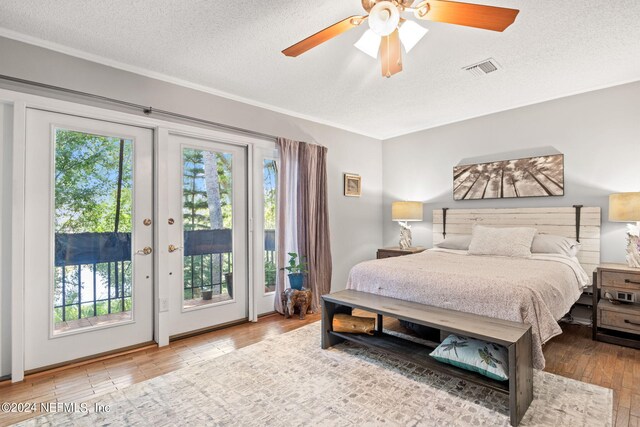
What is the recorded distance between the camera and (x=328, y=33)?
6.12 ft

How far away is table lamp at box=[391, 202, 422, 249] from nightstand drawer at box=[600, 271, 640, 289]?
82.4 inches

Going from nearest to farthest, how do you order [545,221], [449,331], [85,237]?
[449,331]
[85,237]
[545,221]

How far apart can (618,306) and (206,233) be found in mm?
3940

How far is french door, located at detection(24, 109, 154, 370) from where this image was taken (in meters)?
2.42

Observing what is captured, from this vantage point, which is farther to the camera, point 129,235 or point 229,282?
point 229,282

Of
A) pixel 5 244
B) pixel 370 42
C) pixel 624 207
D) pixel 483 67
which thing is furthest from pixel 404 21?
pixel 5 244

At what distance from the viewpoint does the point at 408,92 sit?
342 centimetres

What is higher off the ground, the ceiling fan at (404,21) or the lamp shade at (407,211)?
the ceiling fan at (404,21)

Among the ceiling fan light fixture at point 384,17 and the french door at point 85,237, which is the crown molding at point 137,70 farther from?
the ceiling fan light fixture at point 384,17

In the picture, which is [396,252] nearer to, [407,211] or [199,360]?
[407,211]

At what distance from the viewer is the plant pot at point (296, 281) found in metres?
3.79

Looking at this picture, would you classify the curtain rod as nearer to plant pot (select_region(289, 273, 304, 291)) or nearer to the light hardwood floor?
plant pot (select_region(289, 273, 304, 291))

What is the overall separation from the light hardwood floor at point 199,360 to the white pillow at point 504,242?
0.89 m

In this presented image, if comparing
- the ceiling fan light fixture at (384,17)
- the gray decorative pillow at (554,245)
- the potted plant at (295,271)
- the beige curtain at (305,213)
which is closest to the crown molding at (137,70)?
the beige curtain at (305,213)
